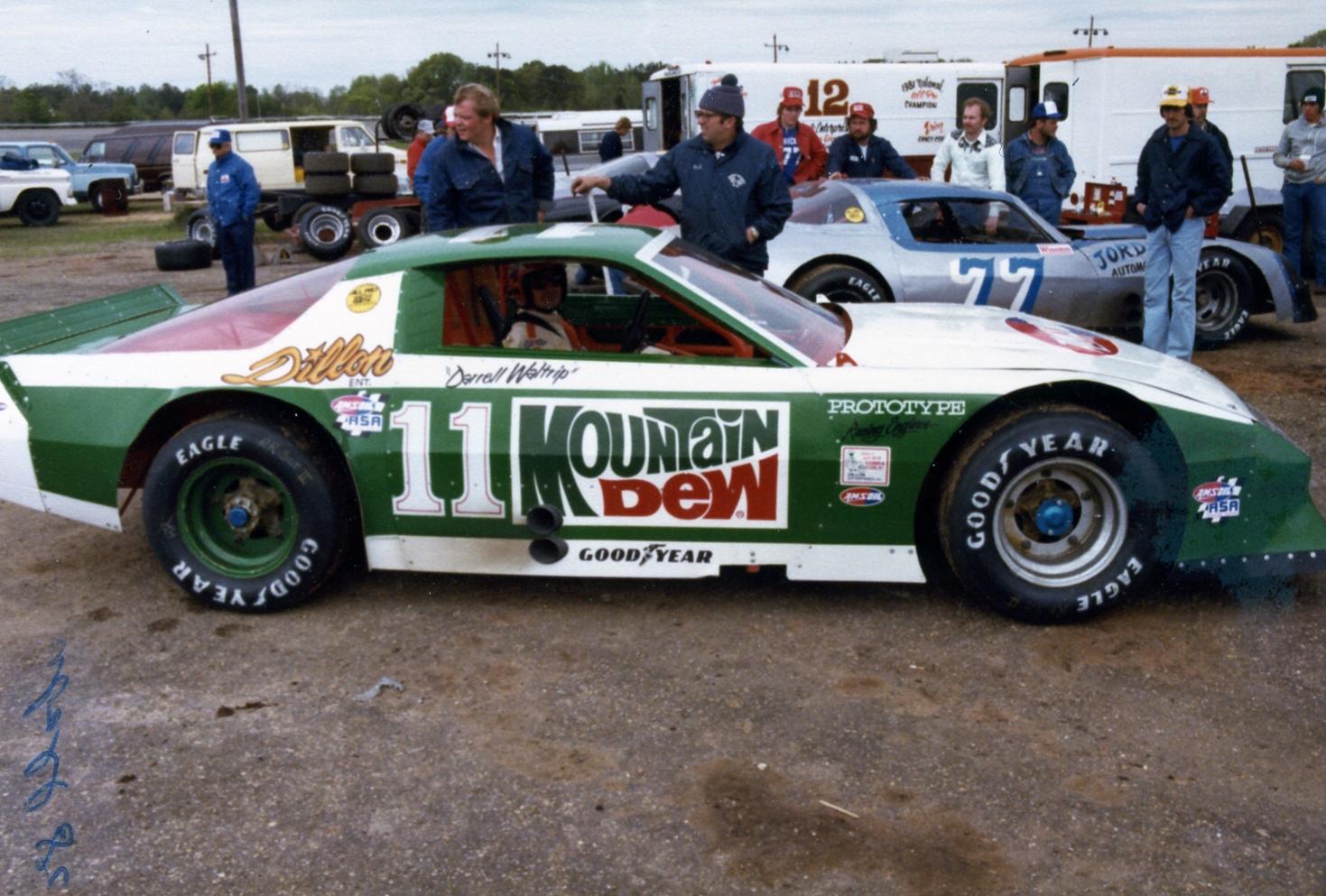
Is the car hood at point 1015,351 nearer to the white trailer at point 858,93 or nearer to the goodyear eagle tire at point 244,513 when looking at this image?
the goodyear eagle tire at point 244,513

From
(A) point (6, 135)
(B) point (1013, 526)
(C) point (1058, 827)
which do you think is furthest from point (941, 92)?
(A) point (6, 135)

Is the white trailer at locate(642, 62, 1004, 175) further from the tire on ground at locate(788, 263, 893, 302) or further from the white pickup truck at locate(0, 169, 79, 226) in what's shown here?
the white pickup truck at locate(0, 169, 79, 226)

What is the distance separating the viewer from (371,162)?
1611 cm

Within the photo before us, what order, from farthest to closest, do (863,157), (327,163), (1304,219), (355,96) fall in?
(355,96) < (327,163) < (1304,219) < (863,157)

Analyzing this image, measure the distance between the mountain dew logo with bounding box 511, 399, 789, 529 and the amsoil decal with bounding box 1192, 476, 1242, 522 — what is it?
4.47 feet

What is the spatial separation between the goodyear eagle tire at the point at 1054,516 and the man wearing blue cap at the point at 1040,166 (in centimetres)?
548

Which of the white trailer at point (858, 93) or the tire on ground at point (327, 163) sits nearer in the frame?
the tire on ground at point (327, 163)

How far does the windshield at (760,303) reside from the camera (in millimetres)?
4340

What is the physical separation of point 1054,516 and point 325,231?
13545 mm

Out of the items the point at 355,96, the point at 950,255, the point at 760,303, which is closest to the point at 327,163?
the point at 950,255

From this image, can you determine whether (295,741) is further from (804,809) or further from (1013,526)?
(1013,526)

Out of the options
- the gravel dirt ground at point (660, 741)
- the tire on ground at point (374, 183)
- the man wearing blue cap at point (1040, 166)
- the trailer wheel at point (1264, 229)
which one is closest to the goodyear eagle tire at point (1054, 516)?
the gravel dirt ground at point (660, 741)

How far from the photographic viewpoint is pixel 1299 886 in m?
2.84
